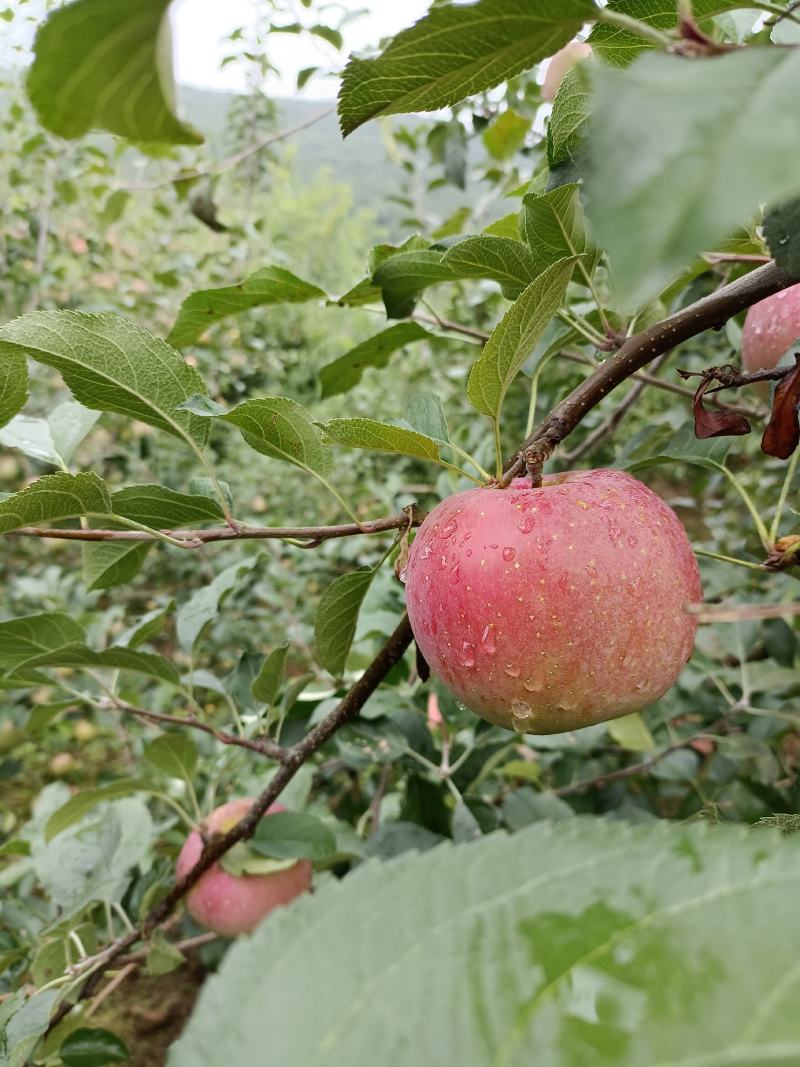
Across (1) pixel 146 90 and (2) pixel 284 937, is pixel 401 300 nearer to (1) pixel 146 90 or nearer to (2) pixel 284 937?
(1) pixel 146 90

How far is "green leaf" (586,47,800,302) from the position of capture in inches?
6.2

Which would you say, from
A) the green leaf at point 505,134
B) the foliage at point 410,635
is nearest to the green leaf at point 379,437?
the foliage at point 410,635

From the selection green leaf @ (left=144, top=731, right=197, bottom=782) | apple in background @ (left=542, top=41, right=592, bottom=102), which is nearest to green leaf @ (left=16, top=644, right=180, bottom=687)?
green leaf @ (left=144, top=731, right=197, bottom=782)

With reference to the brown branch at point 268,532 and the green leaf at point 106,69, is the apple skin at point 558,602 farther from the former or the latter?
the green leaf at point 106,69

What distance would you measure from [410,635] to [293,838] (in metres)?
0.33

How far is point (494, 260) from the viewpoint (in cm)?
47

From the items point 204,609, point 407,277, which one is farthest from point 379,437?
→ point 204,609

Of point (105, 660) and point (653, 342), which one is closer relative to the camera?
point (653, 342)

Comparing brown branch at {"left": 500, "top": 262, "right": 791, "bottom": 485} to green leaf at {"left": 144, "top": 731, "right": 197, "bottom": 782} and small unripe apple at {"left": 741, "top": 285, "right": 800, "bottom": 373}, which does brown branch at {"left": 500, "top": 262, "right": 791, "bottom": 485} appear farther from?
green leaf at {"left": 144, "top": 731, "right": 197, "bottom": 782}

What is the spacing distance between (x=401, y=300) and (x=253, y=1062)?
1.68 ft

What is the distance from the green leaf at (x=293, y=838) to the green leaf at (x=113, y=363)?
42 cm

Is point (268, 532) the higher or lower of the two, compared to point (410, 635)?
higher

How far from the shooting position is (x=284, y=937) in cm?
22

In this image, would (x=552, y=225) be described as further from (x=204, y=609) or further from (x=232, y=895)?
(x=232, y=895)
